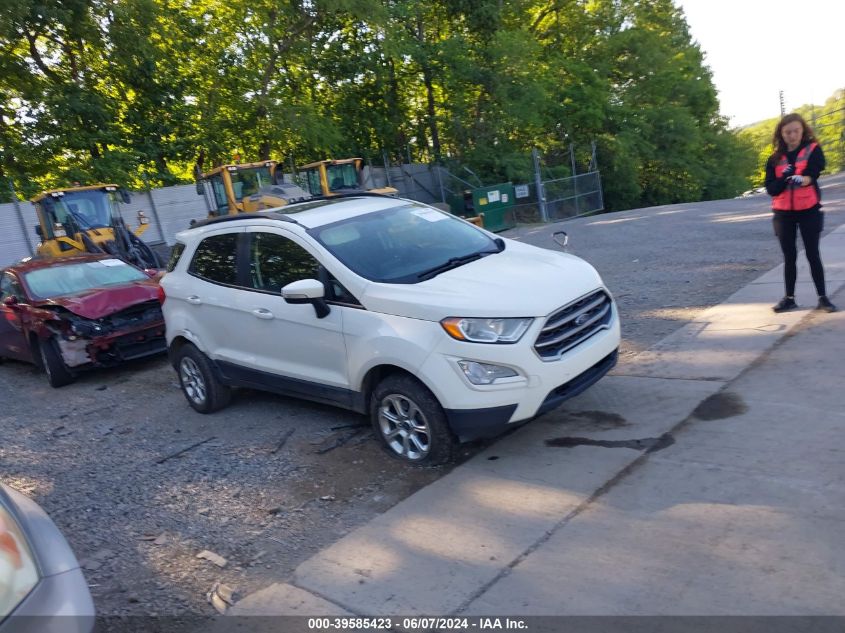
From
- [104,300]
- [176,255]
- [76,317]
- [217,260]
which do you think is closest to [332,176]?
[104,300]

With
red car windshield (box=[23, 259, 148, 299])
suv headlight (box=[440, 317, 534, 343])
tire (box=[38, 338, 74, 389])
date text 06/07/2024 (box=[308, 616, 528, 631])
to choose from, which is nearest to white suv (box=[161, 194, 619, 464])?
suv headlight (box=[440, 317, 534, 343])

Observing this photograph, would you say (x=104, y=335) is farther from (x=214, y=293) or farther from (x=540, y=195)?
(x=540, y=195)

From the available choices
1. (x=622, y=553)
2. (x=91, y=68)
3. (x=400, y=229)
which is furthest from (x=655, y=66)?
(x=622, y=553)

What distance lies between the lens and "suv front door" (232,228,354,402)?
17.4ft

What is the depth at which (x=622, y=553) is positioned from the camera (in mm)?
3566

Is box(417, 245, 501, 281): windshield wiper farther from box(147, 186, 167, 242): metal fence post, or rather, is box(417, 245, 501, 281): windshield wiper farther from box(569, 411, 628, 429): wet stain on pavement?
box(147, 186, 167, 242): metal fence post

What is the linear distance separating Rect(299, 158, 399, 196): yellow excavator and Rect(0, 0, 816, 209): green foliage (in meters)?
6.69

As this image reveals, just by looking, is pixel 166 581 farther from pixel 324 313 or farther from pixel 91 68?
pixel 91 68

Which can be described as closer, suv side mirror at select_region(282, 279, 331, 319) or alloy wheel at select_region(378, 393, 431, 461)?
alloy wheel at select_region(378, 393, 431, 461)

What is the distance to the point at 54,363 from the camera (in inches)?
343

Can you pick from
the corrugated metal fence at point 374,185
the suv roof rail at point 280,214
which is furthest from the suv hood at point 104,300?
the corrugated metal fence at point 374,185

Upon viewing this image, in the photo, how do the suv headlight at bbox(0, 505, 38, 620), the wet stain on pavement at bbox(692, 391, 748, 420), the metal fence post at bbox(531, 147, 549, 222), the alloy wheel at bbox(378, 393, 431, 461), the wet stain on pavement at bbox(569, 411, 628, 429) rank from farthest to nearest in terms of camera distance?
the metal fence post at bbox(531, 147, 549, 222)
the wet stain on pavement at bbox(569, 411, 628, 429)
the wet stain on pavement at bbox(692, 391, 748, 420)
the alloy wheel at bbox(378, 393, 431, 461)
the suv headlight at bbox(0, 505, 38, 620)

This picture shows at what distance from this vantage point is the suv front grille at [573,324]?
4.68 m

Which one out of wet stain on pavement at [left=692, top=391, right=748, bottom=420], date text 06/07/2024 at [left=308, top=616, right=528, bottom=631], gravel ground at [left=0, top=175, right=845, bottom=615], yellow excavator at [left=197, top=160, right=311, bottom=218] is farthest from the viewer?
yellow excavator at [left=197, top=160, right=311, bottom=218]
